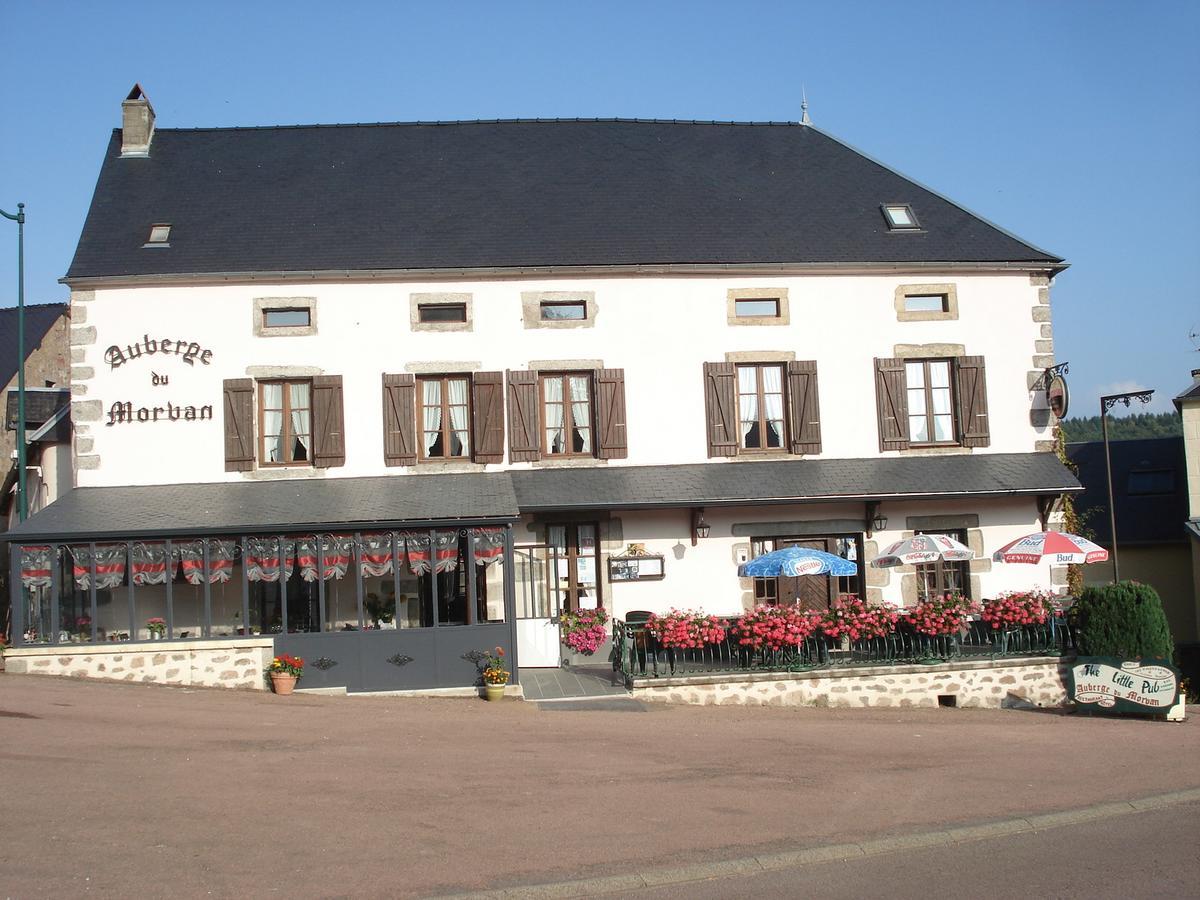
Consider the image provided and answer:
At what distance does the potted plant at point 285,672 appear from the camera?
13.8 metres

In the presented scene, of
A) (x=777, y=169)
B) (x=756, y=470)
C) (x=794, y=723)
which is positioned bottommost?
(x=794, y=723)

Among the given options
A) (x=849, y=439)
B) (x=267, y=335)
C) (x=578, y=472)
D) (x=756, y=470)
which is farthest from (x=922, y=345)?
(x=267, y=335)

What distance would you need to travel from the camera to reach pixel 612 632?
641 inches

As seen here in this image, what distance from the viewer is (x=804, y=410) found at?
1727cm

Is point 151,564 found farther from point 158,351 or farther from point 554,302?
point 554,302

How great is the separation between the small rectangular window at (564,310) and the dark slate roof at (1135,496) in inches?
479

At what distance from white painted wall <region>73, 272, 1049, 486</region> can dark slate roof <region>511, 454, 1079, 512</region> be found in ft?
1.34

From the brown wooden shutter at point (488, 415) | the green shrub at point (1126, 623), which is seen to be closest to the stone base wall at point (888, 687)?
the green shrub at point (1126, 623)

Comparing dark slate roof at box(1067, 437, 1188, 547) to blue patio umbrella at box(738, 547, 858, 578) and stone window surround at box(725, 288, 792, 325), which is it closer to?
stone window surround at box(725, 288, 792, 325)

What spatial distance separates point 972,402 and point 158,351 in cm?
1224

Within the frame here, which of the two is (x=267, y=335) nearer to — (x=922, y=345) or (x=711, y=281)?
(x=711, y=281)

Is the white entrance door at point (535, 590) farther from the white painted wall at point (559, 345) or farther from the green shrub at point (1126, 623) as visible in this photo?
the green shrub at point (1126, 623)

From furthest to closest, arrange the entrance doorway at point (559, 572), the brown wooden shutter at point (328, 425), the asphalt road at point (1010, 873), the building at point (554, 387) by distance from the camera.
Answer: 1. the brown wooden shutter at point (328, 425)
2. the entrance doorway at point (559, 572)
3. the building at point (554, 387)
4. the asphalt road at point (1010, 873)

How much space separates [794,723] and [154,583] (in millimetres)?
8083
